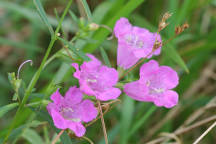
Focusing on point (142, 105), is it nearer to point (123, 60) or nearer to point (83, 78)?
point (123, 60)

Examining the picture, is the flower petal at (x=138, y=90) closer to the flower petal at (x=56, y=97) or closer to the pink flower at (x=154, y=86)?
the pink flower at (x=154, y=86)

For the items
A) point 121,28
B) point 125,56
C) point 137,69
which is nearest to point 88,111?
point 125,56

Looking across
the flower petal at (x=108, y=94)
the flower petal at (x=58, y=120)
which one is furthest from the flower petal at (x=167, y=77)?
the flower petal at (x=58, y=120)

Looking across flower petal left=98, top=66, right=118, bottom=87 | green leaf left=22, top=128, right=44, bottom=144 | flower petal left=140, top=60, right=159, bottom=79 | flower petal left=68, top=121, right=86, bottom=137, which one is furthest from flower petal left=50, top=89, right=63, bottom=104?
green leaf left=22, top=128, right=44, bottom=144

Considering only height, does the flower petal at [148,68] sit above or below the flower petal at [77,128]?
above

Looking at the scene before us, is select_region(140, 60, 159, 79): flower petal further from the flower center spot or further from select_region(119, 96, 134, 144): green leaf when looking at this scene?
select_region(119, 96, 134, 144): green leaf

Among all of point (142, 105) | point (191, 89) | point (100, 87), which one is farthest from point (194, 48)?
point (100, 87)
